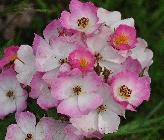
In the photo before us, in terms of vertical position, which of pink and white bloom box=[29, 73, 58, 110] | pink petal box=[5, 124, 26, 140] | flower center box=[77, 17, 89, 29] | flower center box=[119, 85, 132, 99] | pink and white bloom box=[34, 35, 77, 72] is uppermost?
flower center box=[77, 17, 89, 29]

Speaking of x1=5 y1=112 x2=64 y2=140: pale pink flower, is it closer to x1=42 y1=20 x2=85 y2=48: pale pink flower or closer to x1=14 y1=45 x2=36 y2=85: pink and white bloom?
x1=14 y1=45 x2=36 y2=85: pink and white bloom

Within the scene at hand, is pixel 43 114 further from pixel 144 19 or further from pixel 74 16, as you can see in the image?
pixel 144 19

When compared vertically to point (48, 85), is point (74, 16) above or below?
above

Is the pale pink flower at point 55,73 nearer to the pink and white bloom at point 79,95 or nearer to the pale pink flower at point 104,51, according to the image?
the pink and white bloom at point 79,95

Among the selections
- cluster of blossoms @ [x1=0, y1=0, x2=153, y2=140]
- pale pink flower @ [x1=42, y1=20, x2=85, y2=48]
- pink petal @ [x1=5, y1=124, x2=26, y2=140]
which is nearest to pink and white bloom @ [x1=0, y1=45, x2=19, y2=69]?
cluster of blossoms @ [x1=0, y1=0, x2=153, y2=140]

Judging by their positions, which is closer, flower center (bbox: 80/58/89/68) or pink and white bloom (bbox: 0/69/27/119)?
flower center (bbox: 80/58/89/68)

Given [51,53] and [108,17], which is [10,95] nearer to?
[51,53]

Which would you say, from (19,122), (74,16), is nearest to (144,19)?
(74,16)
